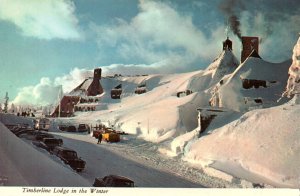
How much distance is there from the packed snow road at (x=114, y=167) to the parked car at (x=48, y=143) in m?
0.20

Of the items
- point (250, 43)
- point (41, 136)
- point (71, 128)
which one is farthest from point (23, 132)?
point (250, 43)

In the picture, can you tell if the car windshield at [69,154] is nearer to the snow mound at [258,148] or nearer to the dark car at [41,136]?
the dark car at [41,136]

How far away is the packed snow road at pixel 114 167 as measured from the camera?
289 inches

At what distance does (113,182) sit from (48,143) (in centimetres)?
136

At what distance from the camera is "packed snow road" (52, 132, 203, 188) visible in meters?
7.34

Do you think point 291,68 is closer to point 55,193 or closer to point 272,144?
point 272,144

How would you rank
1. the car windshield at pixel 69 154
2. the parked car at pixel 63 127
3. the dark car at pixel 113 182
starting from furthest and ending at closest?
the parked car at pixel 63 127 → the car windshield at pixel 69 154 → the dark car at pixel 113 182

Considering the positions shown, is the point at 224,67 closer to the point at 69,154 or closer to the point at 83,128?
the point at 83,128

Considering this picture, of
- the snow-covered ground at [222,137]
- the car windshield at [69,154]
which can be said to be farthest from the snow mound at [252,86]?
the car windshield at [69,154]

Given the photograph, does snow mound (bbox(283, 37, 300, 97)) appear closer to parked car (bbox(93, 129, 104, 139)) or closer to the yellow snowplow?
the yellow snowplow

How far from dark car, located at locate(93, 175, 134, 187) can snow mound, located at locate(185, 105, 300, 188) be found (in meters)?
1.63

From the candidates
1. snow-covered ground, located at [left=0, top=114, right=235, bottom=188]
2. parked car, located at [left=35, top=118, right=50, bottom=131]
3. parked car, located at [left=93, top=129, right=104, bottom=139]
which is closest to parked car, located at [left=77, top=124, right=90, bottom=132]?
parked car, located at [left=93, top=129, right=104, bottom=139]

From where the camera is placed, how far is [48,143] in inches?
308

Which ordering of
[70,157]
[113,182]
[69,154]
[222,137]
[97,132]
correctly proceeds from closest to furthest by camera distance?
[113,182] < [70,157] < [69,154] < [222,137] < [97,132]
